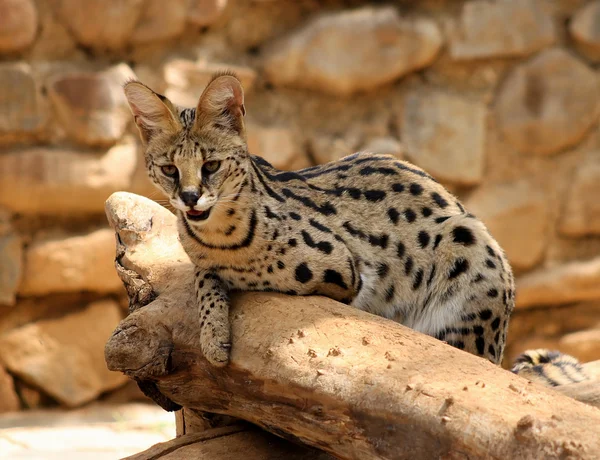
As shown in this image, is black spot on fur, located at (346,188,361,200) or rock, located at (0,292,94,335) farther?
rock, located at (0,292,94,335)

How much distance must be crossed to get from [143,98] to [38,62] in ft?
9.61

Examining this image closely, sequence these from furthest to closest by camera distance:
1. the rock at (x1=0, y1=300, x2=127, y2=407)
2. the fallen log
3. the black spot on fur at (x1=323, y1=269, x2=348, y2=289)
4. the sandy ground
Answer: the rock at (x1=0, y1=300, x2=127, y2=407)
the sandy ground
the black spot on fur at (x1=323, y1=269, x2=348, y2=289)
the fallen log

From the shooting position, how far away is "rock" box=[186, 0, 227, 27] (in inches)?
221

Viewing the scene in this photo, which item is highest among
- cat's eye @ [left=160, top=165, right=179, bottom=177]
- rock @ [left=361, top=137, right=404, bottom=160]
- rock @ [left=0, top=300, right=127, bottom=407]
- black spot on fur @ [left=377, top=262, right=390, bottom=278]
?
rock @ [left=361, top=137, right=404, bottom=160]

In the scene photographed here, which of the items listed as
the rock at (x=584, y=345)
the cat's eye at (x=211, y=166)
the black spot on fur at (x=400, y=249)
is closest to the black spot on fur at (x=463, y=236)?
the black spot on fur at (x=400, y=249)

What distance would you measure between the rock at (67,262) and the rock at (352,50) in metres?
1.70

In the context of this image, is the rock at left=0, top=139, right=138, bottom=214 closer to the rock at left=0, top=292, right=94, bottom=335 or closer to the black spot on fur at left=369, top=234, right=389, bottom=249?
the rock at left=0, top=292, right=94, bottom=335

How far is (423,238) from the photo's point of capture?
341cm

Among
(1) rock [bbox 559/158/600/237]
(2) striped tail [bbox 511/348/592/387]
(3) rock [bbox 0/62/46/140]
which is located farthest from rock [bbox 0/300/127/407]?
(1) rock [bbox 559/158/600/237]

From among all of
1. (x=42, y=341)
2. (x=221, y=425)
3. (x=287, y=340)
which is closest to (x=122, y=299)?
(x=42, y=341)

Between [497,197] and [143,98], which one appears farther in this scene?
[497,197]

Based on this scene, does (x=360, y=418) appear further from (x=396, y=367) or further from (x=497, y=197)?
(x=497, y=197)

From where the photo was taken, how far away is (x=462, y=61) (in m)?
5.94

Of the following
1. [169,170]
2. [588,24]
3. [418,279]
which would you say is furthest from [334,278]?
[588,24]
